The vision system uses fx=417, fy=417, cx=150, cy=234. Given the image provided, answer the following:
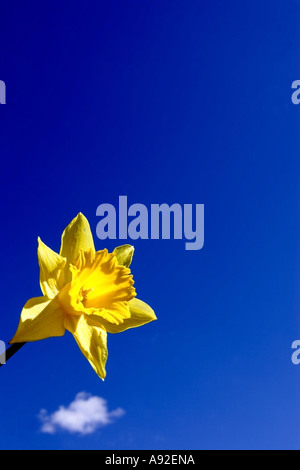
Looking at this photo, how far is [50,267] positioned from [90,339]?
1.00 feet

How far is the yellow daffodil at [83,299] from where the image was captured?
1416 mm

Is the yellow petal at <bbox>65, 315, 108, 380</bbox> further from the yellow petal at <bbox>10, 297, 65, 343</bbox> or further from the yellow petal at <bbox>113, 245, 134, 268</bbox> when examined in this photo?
the yellow petal at <bbox>113, 245, 134, 268</bbox>

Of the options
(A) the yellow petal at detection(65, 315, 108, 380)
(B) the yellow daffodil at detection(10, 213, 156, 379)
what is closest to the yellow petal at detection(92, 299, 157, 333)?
(B) the yellow daffodil at detection(10, 213, 156, 379)

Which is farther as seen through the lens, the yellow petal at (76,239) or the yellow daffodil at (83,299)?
the yellow petal at (76,239)

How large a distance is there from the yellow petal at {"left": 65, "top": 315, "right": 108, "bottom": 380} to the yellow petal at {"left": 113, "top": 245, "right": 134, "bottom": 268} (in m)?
0.39

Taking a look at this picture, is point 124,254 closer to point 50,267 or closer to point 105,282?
point 105,282

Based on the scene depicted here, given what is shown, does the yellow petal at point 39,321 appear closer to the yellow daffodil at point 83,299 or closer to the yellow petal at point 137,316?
the yellow daffodil at point 83,299

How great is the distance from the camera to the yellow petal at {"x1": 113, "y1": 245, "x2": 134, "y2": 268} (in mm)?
1861

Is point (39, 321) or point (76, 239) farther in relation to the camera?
point (76, 239)

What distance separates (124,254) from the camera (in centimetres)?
188

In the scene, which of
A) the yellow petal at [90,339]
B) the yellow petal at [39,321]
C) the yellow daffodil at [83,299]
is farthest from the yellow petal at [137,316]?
the yellow petal at [39,321]

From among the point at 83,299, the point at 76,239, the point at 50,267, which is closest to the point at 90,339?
the point at 83,299
